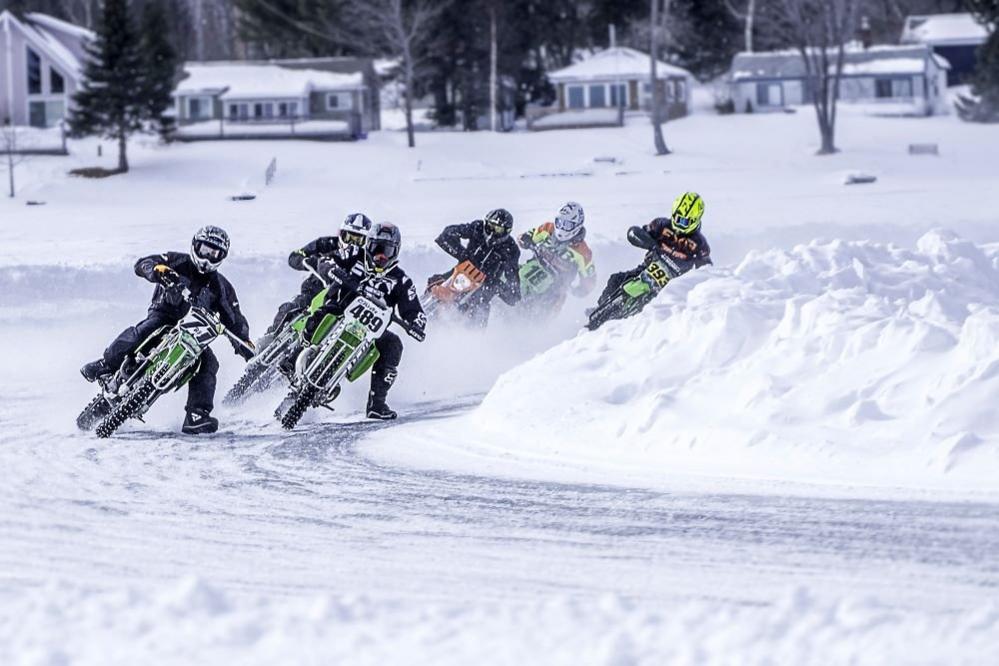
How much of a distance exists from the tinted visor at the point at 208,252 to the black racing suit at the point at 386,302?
1.27 metres

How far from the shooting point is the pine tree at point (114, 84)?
194 feet

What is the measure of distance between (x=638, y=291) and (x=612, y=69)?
68.0 m

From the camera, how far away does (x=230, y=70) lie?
8250cm

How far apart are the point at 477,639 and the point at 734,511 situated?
116 inches

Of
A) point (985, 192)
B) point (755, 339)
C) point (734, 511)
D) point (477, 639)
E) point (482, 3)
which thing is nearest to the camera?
point (477, 639)

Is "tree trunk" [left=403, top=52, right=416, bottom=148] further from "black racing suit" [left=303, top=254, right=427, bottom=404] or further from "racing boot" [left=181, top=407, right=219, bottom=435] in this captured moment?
"racing boot" [left=181, top=407, right=219, bottom=435]

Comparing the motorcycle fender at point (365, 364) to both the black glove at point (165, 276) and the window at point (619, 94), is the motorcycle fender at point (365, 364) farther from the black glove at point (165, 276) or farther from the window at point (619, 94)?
the window at point (619, 94)

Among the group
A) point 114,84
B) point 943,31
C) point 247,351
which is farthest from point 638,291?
point 943,31

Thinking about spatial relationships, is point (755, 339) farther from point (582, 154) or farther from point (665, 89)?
point (665, 89)

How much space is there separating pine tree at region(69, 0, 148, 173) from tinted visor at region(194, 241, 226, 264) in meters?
47.2

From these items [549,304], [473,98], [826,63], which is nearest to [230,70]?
[473,98]

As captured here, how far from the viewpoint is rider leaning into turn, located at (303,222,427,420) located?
14203mm

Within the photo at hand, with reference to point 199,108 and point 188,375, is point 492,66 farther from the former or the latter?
point 188,375

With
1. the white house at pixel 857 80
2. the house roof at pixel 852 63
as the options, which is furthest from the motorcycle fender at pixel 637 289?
the house roof at pixel 852 63
